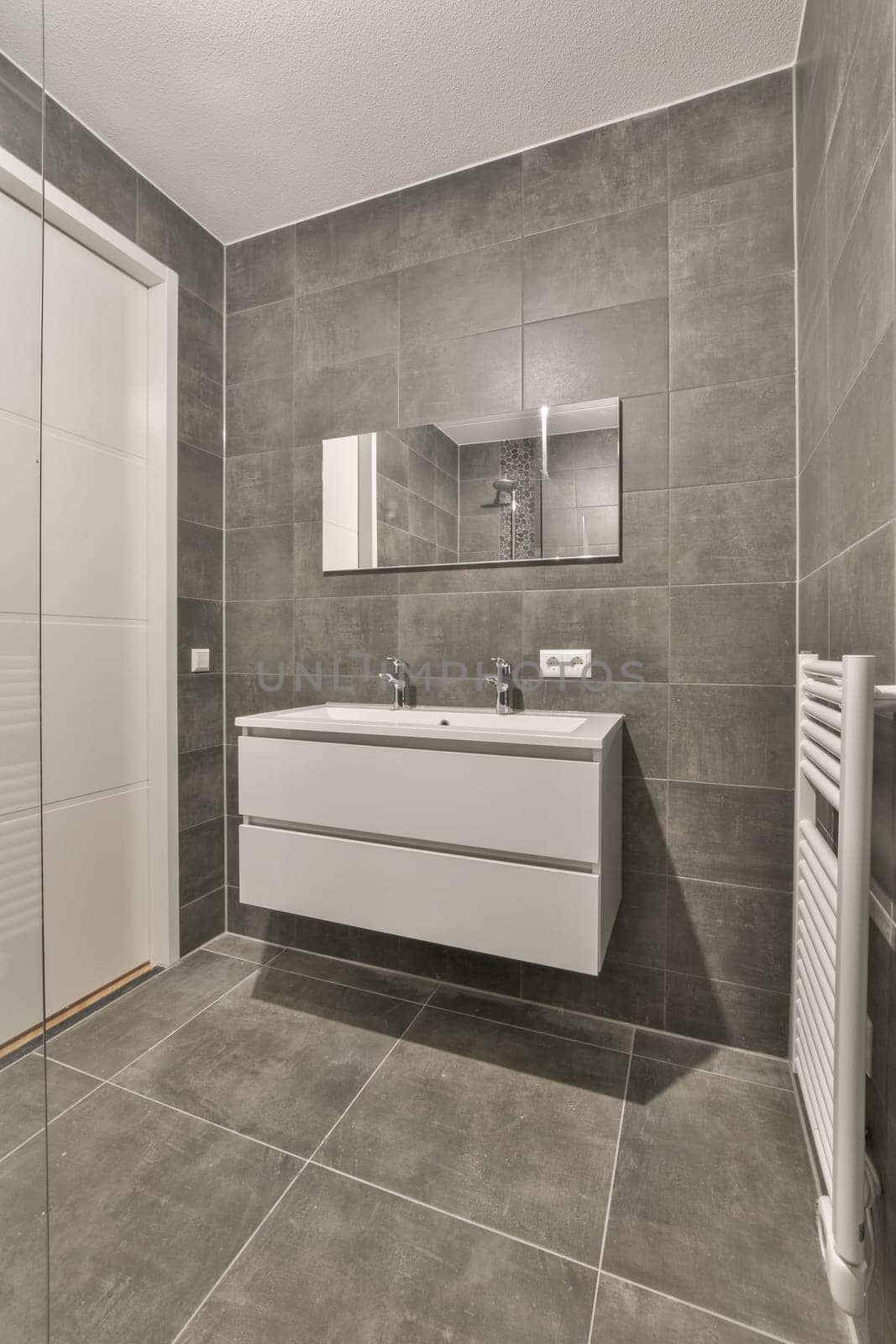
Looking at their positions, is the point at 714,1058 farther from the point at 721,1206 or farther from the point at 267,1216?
the point at 267,1216

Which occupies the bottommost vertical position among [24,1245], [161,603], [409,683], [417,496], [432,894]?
[24,1245]

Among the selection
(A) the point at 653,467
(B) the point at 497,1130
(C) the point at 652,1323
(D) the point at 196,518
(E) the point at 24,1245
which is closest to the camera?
(E) the point at 24,1245

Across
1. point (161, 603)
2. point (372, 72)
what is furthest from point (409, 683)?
point (372, 72)

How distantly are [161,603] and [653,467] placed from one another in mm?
1548

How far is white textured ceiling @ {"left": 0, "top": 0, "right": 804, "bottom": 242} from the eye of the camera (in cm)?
146

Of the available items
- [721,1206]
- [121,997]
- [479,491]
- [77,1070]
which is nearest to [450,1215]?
[721,1206]

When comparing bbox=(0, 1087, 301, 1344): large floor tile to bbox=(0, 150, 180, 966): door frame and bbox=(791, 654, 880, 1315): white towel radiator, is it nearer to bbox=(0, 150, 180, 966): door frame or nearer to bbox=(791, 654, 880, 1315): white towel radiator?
bbox=(0, 150, 180, 966): door frame

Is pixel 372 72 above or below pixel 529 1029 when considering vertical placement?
above

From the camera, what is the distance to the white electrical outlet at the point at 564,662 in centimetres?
176

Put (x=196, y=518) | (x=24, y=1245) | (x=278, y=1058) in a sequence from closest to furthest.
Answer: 1. (x=24, y=1245)
2. (x=278, y=1058)
3. (x=196, y=518)

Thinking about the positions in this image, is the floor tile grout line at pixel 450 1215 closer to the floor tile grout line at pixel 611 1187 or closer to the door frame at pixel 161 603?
the floor tile grout line at pixel 611 1187

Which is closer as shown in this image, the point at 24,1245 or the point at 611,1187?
the point at 24,1245

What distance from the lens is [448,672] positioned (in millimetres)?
1937

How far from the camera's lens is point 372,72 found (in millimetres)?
1605
